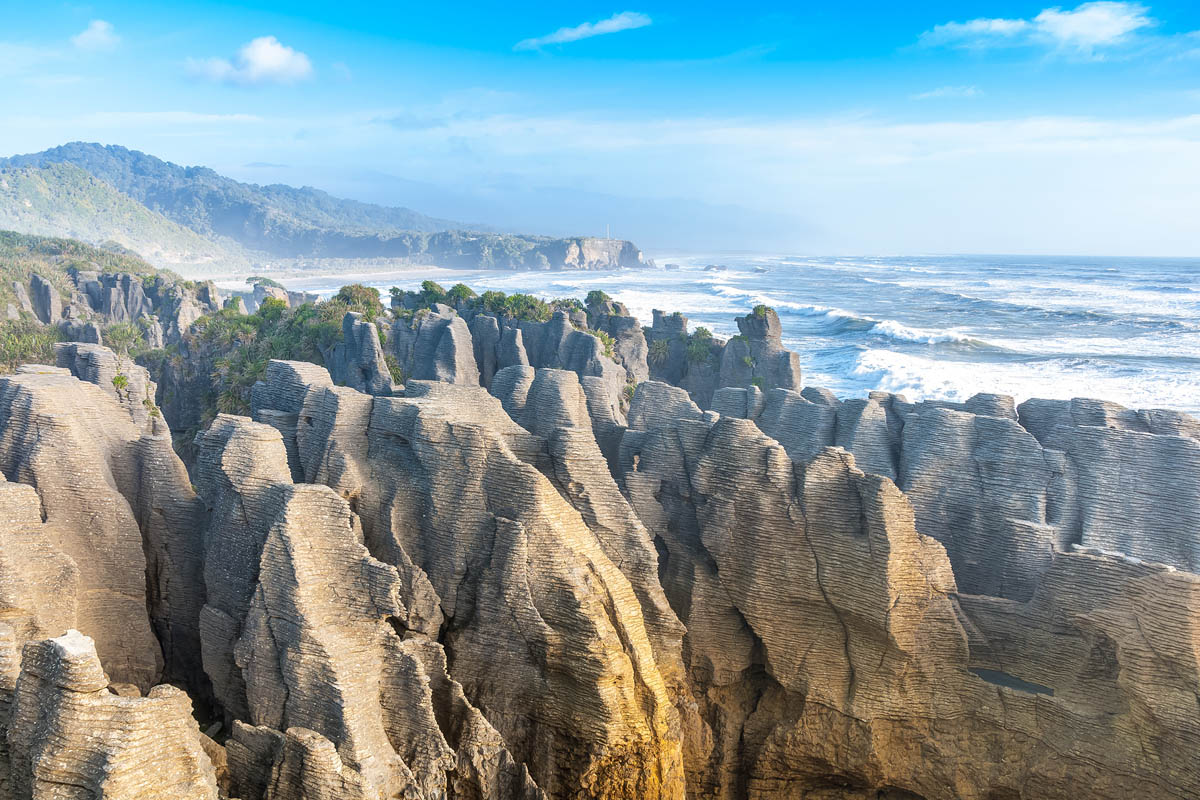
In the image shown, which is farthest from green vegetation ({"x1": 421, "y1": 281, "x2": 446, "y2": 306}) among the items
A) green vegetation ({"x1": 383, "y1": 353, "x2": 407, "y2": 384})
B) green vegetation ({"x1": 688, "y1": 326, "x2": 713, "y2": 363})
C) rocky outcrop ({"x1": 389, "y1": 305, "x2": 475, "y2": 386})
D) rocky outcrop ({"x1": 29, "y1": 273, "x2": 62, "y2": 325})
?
rocky outcrop ({"x1": 29, "y1": 273, "x2": 62, "y2": 325})

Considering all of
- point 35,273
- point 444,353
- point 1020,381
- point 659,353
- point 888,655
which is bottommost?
point 1020,381

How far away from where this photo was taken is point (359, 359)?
1022 inches

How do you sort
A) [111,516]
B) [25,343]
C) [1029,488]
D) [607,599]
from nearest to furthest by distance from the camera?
[607,599] → [111,516] → [1029,488] → [25,343]

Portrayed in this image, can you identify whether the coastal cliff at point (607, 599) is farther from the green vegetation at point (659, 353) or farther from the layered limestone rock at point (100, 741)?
the green vegetation at point (659, 353)

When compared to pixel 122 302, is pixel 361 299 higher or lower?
higher

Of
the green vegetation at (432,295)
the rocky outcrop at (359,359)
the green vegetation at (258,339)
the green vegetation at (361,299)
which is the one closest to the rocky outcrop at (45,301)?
the green vegetation at (258,339)

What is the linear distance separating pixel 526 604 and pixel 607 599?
106 centimetres

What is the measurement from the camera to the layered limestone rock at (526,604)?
9.79 metres

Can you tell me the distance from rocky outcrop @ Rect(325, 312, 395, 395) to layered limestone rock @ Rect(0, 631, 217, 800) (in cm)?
1591

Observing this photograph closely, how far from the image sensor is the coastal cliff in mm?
9062

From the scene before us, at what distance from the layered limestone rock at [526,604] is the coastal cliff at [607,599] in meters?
0.04

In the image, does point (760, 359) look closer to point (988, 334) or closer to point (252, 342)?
point (252, 342)

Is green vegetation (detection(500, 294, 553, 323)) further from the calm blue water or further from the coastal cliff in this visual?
the coastal cliff

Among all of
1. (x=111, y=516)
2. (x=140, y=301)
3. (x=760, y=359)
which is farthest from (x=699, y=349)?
(x=140, y=301)
